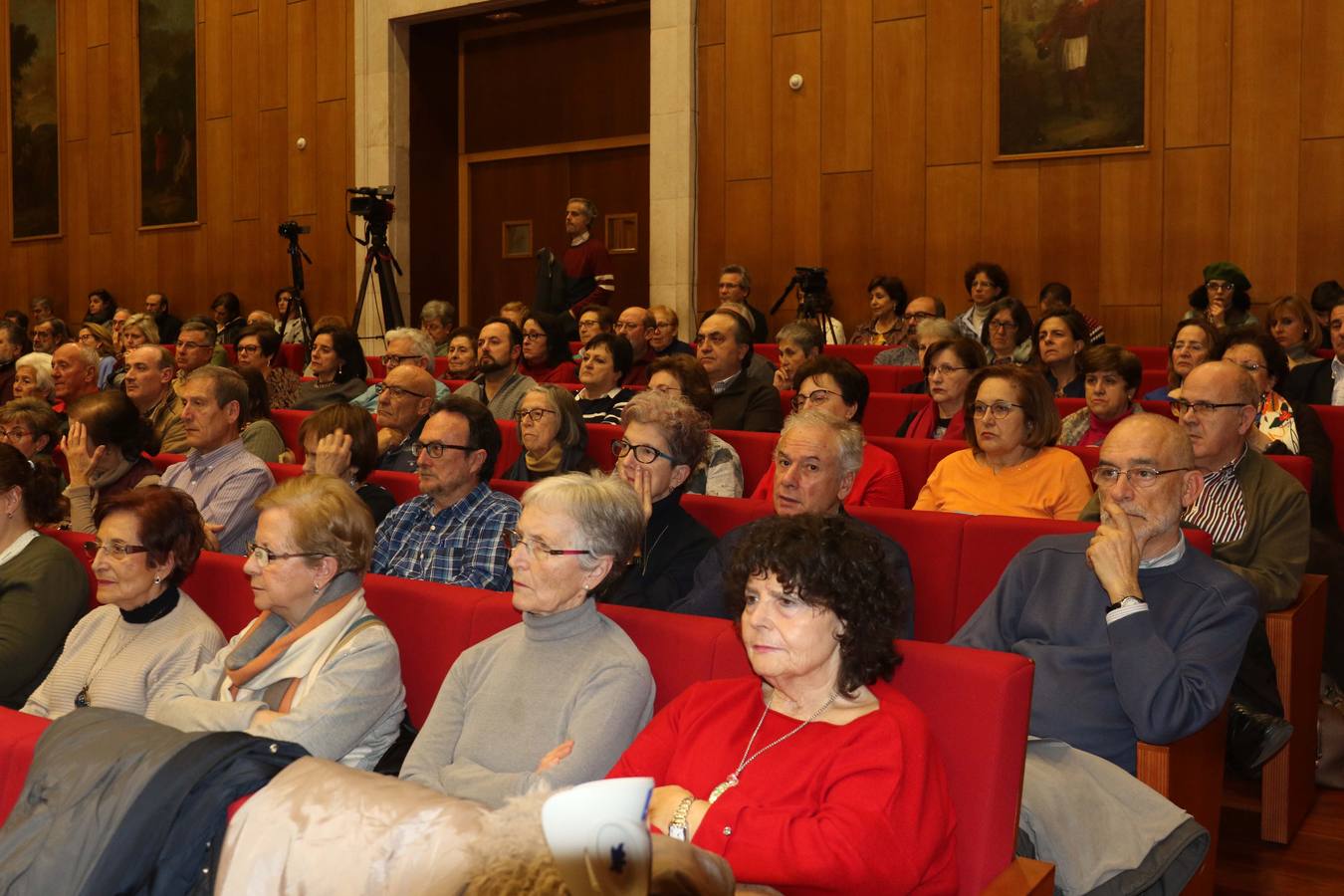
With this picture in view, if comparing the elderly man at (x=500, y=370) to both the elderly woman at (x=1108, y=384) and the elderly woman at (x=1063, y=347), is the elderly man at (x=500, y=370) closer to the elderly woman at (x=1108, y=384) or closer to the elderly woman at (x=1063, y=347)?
the elderly woman at (x=1063, y=347)

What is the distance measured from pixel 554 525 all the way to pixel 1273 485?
1735 mm

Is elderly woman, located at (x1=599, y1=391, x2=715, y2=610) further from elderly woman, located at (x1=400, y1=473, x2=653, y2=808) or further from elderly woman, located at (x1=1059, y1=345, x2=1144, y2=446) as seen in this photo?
elderly woman, located at (x1=1059, y1=345, x2=1144, y2=446)

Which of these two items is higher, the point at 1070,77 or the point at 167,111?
the point at 167,111

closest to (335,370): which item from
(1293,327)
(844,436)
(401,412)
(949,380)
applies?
(401,412)

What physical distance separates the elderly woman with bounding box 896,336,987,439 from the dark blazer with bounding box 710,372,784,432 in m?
0.63

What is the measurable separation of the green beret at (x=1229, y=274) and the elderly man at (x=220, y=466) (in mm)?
4420

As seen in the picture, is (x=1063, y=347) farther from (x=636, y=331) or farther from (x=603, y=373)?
(x=636, y=331)

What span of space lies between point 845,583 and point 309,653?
102 cm

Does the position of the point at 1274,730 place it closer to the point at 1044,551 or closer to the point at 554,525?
the point at 1044,551

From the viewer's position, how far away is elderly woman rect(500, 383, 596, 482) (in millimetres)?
3906

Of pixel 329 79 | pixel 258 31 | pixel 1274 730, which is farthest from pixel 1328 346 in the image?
pixel 258 31

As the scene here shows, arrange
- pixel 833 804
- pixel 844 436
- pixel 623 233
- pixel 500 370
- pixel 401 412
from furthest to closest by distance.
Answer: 1. pixel 623 233
2. pixel 500 370
3. pixel 401 412
4. pixel 844 436
5. pixel 833 804

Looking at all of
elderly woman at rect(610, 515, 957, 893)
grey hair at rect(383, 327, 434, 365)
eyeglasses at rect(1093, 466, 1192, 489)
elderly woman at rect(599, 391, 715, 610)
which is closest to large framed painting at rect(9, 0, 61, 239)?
grey hair at rect(383, 327, 434, 365)

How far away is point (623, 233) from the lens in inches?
358
